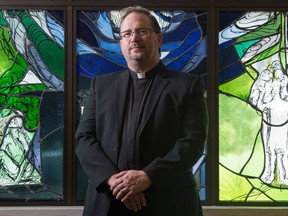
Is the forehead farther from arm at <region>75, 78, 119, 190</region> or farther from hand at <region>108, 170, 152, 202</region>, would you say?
hand at <region>108, 170, 152, 202</region>

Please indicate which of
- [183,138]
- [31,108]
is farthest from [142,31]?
[31,108]

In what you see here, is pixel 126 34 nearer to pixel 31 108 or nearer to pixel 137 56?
pixel 137 56

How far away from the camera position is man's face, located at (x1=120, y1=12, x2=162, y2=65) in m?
1.55

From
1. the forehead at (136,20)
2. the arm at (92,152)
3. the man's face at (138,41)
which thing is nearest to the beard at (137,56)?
the man's face at (138,41)

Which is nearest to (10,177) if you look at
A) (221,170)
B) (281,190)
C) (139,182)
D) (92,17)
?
(92,17)

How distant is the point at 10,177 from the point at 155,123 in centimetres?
191

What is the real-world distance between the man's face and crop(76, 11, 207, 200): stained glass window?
1.49m

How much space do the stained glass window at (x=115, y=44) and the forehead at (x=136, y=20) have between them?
1502 mm

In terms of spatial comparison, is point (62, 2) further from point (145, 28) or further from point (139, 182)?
point (139, 182)

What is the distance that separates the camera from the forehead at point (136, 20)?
1.56 meters

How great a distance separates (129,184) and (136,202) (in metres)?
0.08

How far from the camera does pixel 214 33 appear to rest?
120 inches

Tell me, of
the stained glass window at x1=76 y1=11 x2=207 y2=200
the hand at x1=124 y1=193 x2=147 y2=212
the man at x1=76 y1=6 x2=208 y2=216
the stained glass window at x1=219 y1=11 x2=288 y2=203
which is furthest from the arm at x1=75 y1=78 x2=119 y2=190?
the stained glass window at x1=219 y1=11 x2=288 y2=203

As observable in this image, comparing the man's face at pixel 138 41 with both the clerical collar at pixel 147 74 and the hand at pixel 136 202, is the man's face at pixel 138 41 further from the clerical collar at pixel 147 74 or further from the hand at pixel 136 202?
the hand at pixel 136 202
